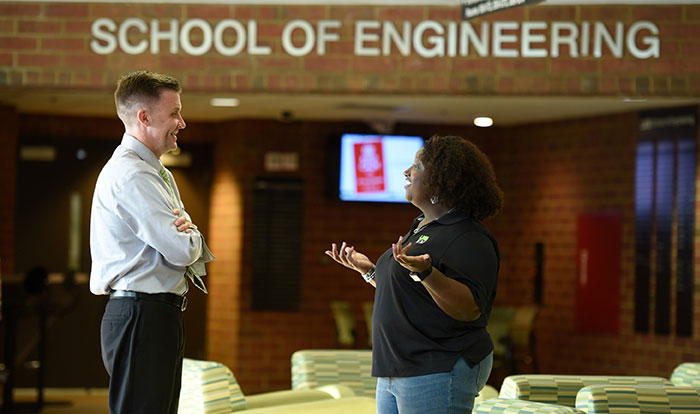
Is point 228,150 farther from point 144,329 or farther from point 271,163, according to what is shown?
point 144,329

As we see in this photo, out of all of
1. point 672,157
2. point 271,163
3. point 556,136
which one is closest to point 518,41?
point 672,157

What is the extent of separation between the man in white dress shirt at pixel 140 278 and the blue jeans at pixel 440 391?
25.5 inches

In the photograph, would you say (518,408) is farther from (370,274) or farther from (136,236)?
(136,236)

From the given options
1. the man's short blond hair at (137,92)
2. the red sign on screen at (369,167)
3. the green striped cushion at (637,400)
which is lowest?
the green striped cushion at (637,400)

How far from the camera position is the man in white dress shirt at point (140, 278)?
2.58 metres

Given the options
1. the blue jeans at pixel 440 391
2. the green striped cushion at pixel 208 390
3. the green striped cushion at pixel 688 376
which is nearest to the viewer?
the blue jeans at pixel 440 391

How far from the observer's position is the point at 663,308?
299 inches

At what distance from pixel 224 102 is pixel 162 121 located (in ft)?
16.6

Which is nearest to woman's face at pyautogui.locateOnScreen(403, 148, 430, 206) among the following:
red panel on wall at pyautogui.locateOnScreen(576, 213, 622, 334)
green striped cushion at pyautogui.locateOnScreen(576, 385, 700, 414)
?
green striped cushion at pyautogui.locateOnScreen(576, 385, 700, 414)

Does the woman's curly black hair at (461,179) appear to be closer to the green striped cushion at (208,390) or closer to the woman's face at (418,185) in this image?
the woman's face at (418,185)

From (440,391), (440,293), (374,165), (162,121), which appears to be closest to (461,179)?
(440,293)

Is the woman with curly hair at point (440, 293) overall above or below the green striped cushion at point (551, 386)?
above

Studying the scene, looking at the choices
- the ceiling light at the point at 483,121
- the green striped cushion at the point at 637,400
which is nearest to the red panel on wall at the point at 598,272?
the ceiling light at the point at 483,121

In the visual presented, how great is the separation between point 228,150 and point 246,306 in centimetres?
151
